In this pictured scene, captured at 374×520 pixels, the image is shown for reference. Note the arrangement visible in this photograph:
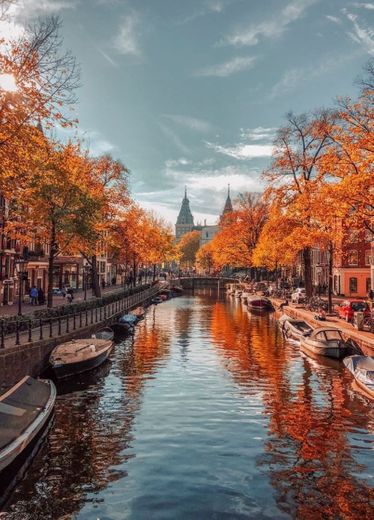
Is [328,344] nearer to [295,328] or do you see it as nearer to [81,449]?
[295,328]

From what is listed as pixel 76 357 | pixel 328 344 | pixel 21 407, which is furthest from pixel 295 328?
pixel 21 407

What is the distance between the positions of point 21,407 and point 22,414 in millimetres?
536

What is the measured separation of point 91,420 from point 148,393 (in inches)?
163

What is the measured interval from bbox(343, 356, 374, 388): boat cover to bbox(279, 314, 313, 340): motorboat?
10.6 meters

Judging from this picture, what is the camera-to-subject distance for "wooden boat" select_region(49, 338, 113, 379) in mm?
22031

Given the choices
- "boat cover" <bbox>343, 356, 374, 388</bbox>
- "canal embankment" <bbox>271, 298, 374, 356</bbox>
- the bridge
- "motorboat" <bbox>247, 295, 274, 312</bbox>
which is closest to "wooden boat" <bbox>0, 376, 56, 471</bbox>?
"boat cover" <bbox>343, 356, 374, 388</bbox>

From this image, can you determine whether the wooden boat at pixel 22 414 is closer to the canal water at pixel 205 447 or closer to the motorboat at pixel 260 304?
the canal water at pixel 205 447

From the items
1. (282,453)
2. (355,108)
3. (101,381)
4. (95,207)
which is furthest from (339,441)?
(95,207)

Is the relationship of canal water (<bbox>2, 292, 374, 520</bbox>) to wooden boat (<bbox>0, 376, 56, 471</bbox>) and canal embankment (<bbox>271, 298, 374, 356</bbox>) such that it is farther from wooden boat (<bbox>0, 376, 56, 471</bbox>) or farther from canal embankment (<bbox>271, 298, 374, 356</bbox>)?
canal embankment (<bbox>271, 298, 374, 356</bbox>)

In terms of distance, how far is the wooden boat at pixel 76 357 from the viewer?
22.0 m

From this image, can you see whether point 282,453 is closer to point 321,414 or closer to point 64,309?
point 321,414

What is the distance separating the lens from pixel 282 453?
13539 mm

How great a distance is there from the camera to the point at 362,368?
20.9 meters

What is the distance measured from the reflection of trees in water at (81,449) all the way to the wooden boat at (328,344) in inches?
426
